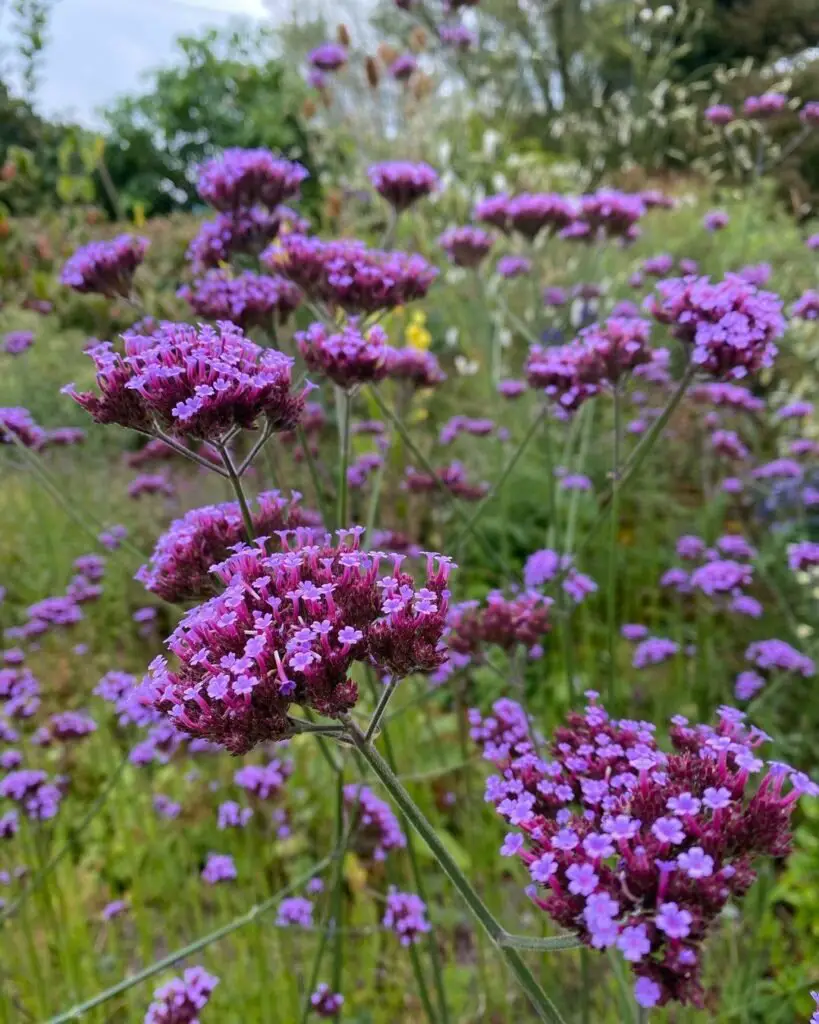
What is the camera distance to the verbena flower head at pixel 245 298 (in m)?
1.75

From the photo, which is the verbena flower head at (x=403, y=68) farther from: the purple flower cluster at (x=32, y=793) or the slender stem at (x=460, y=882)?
the slender stem at (x=460, y=882)

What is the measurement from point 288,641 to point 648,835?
0.43 metres

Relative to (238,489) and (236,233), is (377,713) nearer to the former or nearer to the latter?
(238,489)

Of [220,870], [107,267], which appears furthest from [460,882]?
[107,267]

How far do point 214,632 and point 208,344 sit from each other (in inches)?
17.2

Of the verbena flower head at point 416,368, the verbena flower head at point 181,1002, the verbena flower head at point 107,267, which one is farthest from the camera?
the verbena flower head at point 416,368

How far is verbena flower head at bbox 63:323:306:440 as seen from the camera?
114 centimetres

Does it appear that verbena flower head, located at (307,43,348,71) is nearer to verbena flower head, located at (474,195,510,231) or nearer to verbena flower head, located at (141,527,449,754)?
verbena flower head, located at (474,195,510,231)

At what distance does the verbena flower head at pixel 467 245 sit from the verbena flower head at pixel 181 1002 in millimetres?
2209

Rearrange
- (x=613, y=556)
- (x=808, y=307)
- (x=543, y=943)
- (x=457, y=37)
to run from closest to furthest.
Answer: (x=543, y=943)
(x=613, y=556)
(x=808, y=307)
(x=457, y=37)

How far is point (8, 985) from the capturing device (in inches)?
96.6

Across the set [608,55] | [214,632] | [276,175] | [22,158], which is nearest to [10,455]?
[22,158]

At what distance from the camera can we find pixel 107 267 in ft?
6.38

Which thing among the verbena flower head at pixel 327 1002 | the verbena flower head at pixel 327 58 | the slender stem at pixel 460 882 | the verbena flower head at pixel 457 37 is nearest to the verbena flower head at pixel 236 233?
the slender stem at pixel 460 882
